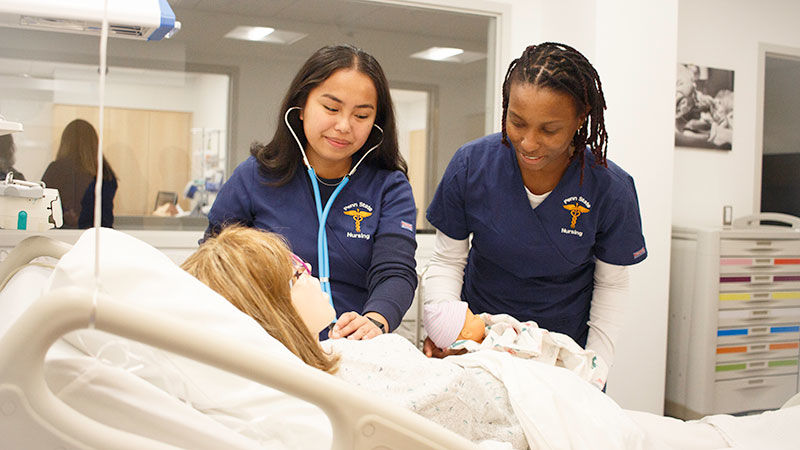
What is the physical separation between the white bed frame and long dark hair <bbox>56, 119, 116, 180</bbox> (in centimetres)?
269

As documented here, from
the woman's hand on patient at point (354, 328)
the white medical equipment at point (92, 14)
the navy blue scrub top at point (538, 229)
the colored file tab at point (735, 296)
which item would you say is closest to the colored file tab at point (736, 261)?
the colored file tab at point (735, 296)

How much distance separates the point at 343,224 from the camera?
1632 mm

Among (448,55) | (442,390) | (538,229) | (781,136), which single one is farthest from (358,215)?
(781,136)

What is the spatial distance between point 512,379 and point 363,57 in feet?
2.73

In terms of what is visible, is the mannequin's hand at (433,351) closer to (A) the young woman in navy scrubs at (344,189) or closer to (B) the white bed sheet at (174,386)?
(A) the young woman in navy scrubs at (344,189)

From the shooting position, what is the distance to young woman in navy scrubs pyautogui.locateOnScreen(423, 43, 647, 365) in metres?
1.63

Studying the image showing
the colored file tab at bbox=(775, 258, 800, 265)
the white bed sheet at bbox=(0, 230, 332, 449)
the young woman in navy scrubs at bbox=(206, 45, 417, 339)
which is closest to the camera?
the white bed sheet at bbox=(0, 230, 332, 449)

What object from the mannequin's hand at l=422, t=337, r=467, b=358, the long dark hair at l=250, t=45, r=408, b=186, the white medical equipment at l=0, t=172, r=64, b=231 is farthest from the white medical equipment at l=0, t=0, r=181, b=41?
the mannequin's hand at l=422, t=337, r=467, b=358

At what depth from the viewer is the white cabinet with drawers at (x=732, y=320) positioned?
3.46 metres

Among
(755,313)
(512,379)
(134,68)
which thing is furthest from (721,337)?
(134,68)

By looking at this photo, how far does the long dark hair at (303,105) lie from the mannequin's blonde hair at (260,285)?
0.52 meters

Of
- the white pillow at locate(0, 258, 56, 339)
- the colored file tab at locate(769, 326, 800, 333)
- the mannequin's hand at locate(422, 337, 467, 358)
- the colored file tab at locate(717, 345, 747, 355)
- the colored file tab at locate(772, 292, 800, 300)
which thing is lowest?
the colored file tab at locate(717, 345, 747, 355)

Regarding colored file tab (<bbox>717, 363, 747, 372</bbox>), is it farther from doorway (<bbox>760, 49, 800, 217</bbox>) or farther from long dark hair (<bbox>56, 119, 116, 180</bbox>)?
long dark hair (<bbox>56, 119, 116, 180</bbox>)

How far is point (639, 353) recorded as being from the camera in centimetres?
349
